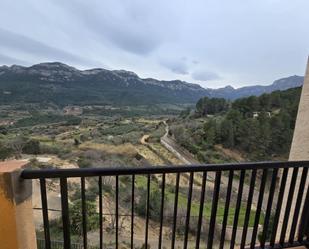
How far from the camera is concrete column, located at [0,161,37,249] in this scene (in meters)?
1.22

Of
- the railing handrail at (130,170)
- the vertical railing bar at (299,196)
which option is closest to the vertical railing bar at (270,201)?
the railing handrail at (130,170)

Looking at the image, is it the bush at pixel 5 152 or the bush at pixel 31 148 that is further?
the bush at pixel 31 148

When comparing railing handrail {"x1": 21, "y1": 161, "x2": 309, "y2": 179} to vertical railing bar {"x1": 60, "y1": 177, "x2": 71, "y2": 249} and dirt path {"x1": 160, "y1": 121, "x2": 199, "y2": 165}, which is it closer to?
vertical railing bar {"x1": 60, "y1": 177, "x2": 71, "y2": 249}

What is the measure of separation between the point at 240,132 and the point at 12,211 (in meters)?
19.9

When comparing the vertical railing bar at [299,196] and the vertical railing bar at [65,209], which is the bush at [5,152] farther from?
the vertical railing bar at [299,196]

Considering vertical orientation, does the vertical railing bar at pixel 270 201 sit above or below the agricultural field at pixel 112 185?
above

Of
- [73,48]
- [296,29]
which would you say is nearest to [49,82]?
[73,48]

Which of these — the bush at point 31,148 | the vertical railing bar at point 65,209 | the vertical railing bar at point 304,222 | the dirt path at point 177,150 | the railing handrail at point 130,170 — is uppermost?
the railing handrail at point 130,170

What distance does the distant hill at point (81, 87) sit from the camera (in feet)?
204

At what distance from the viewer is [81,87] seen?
77.7m

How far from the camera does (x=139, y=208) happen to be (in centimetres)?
735

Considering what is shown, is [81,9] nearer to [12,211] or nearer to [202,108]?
[12,211]

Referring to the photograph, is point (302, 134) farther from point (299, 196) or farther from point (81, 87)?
point (81, 87)

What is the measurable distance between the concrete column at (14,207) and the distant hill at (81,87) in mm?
62852
